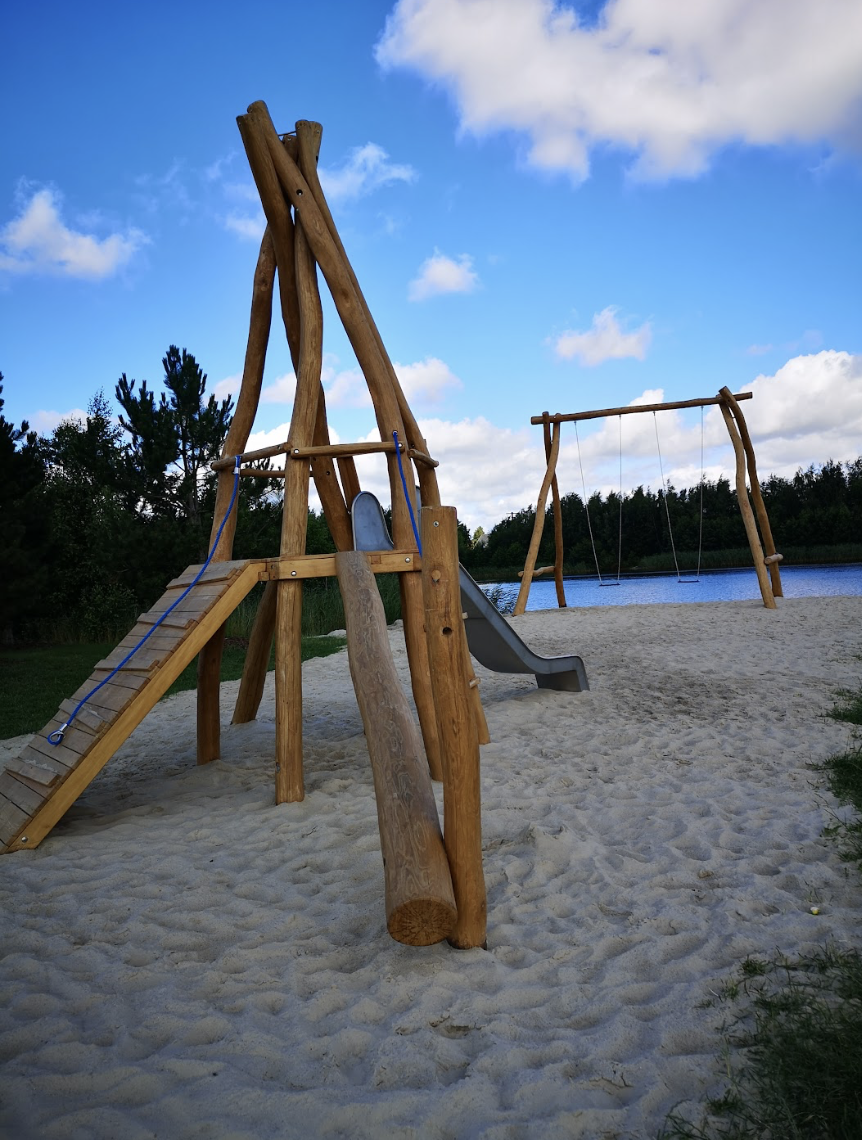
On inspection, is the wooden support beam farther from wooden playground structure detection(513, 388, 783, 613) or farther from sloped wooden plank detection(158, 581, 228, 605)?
sloped wooden plank detection(158, 581, 228, 605)

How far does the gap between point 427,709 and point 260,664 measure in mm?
1813

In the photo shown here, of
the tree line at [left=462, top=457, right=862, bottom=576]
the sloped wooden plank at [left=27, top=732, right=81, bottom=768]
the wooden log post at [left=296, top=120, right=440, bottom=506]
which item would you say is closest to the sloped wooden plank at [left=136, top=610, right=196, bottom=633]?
the sloped wooden plank at [left=27, top=732, right=81, bottom=768]

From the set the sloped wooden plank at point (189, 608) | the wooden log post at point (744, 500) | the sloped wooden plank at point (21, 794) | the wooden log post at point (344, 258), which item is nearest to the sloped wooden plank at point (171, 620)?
the sloped wooden plank at point (189, 608)

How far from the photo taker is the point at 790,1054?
6.06ft

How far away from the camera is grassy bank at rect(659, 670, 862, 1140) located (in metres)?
1.65

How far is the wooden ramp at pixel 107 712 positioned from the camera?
373 cm

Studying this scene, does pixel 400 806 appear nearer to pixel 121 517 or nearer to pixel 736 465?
pixel 736 465

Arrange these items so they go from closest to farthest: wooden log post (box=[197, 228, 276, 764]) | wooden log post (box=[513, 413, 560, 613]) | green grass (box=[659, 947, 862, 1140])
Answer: green grass (box=[659, 947, 862, 1140]), wooden log post (box=[197, 228, 276, 764]), wooden log post (box=[513, 413, 560, 613])

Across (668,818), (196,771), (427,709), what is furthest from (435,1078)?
(196,771)

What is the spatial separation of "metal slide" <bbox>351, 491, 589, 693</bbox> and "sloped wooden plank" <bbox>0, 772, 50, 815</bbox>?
227 centimetres

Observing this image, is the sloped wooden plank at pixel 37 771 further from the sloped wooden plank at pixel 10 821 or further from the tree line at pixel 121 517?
the tree line at pixel 121 517

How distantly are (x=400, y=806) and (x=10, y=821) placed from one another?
7.64 ft

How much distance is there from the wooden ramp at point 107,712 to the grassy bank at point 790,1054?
2.92 meters

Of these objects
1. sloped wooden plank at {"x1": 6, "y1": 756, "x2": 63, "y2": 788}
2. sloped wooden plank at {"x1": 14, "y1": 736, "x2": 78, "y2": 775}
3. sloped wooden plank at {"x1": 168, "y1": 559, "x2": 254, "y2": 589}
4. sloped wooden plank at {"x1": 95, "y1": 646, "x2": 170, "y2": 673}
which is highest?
sloped wooden plank at {"x1": 168, "y1": 559, "x2": 254, "y2": 589}
